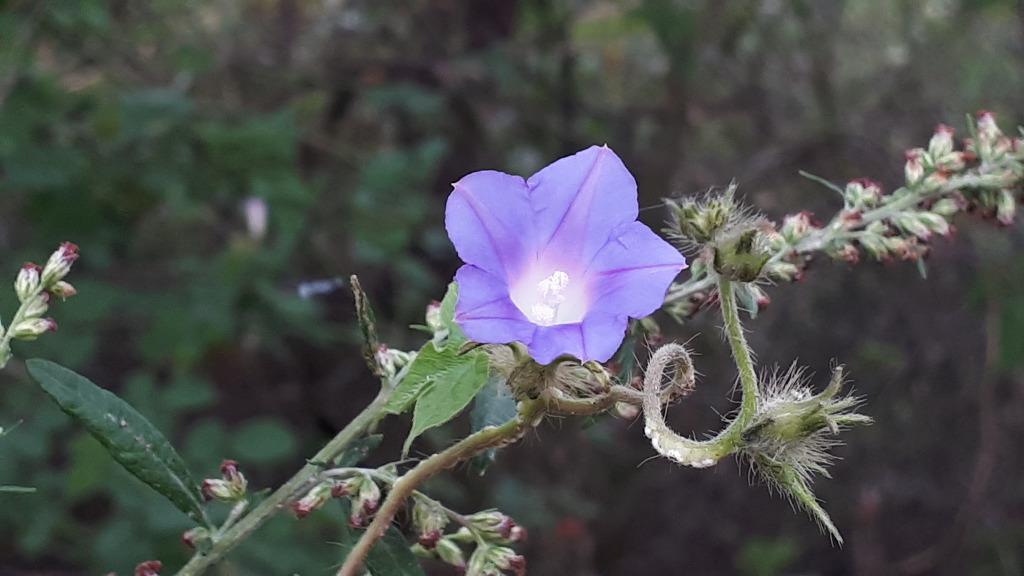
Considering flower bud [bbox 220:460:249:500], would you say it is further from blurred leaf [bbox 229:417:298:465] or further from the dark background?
blurred leaf [bbox 229:417:298:465]

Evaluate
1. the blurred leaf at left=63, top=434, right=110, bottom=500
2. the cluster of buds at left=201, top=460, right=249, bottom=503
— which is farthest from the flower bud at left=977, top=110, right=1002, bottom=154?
the blurred leaf at left=63, top=434, right=110, bottom=500

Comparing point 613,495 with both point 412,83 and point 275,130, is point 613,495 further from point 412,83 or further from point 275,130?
point 275,130

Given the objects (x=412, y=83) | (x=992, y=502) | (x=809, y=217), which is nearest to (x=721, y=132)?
(x=412, y=83)

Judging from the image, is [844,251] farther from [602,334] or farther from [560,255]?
[602,334]

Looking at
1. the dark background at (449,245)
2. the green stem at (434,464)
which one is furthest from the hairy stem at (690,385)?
the dark background at (449,245)

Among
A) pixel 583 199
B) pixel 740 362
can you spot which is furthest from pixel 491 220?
pixel 740 362

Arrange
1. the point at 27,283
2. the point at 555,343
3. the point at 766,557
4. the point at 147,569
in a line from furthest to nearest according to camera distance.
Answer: the point at 766,557
the point at 27,283
the point at 147,569
the point at 555,343
